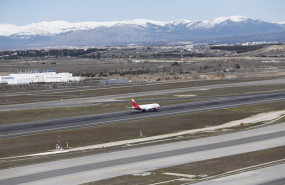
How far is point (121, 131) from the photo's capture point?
3999 inches

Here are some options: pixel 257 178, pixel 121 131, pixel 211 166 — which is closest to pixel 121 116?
pixel 121 131

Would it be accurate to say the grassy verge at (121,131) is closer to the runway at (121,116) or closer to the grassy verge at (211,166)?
the runway at (121,116)

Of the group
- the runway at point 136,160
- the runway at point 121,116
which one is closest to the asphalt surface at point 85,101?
the runway at point 121,116

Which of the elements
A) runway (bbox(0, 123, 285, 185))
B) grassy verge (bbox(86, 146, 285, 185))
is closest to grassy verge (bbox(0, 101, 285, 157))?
runway (bbox(0, 123, 285, 185))

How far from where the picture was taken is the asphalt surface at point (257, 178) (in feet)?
199

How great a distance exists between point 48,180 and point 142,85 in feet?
444

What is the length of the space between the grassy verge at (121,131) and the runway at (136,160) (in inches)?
499

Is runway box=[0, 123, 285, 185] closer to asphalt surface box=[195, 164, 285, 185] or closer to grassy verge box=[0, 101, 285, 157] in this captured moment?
asphalt surface box=[195, 164, 285, 185]

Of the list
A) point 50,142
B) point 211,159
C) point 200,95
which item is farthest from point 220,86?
point 211,159

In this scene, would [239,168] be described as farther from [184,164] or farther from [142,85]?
[142,85]

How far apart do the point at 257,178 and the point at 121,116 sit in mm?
60224

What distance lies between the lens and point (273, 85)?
607ft

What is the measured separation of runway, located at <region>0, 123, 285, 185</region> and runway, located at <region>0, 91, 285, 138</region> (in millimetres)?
28193

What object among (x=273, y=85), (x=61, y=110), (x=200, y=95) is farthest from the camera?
(x=273, y=85)
